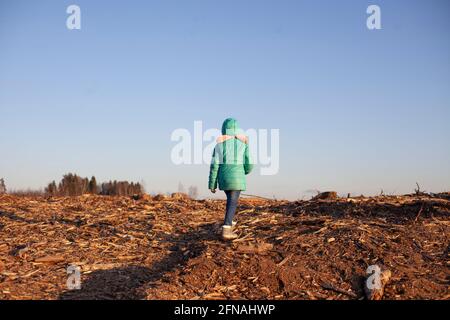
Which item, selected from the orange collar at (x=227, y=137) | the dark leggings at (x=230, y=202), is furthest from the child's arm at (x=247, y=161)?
the dark leggings at (x=230, y=202)

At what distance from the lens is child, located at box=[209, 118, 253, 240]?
8.18 metres

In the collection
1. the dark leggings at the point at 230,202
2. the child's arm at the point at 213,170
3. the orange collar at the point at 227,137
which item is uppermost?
the orange collar at the point at 227,137

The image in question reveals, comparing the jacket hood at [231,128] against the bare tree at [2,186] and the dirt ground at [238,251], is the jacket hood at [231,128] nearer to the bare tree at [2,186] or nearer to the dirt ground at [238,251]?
the dirt ground at [238,251]

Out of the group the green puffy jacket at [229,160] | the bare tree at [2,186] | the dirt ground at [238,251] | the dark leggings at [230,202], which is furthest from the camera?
the bare tree at [2,186]

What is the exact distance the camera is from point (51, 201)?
1355 centimetres

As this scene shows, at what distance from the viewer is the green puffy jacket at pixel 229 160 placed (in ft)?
26.8

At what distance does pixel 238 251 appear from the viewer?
7.50 metres

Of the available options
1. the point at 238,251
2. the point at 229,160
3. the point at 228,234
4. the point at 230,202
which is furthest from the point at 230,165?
the point at 238,251

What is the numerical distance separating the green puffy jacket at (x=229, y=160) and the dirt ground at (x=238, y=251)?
3.34ft

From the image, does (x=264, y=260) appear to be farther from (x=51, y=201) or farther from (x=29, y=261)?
(x=51, y=201)

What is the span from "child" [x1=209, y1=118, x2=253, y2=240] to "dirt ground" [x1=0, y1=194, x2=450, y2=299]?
0.71 m
